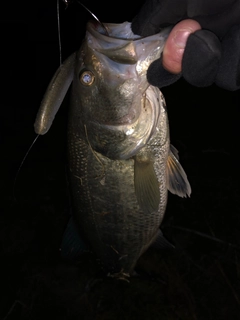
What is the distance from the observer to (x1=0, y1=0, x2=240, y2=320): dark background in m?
3.16

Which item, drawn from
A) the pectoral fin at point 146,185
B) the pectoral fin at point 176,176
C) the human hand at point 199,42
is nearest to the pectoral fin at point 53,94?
the human hand at point 199,42

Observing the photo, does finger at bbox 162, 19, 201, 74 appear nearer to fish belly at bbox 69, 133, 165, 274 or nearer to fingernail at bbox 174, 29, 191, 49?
fingernail at bbox 174, 29, 191, 49

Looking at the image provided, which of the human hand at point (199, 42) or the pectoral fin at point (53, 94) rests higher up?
the human hand at point (199, 42)

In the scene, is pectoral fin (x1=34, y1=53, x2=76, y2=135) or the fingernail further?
pectoral fin (x1=34, y1=53, x2=76, y2=135)

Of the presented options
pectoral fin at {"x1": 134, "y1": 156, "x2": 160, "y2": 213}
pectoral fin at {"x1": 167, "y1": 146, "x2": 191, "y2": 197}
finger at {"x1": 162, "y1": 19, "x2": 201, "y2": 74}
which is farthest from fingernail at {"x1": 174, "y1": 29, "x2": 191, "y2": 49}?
pectoral fin at {"x1": 167, "y1": 146, "x2": 191, "y2": 197}

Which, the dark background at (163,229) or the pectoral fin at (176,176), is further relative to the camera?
the dark background at (163,229)

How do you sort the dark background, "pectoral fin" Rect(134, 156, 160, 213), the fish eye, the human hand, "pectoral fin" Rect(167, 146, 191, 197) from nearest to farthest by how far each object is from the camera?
the human hand, the fish eye, "pectoral fin" Rect(134, 156, 160, 213), "pectoral fin" Rect(167, 146, 191, 197), the dark background

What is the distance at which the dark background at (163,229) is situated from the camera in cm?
316

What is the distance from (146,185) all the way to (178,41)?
35.5 inches

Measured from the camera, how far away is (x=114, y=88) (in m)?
Result: 1.52

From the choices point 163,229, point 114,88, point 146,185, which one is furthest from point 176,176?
point 163,229

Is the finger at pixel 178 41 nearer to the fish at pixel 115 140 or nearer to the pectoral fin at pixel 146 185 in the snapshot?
the fish at pixel 115 140

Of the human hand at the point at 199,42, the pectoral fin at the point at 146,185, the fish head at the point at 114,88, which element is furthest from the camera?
the pectoral fin at the point at 146,185

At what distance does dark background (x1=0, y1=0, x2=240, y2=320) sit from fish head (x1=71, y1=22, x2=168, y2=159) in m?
1.78
